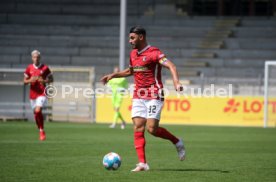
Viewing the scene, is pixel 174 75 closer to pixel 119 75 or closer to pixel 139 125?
pixel 139 125

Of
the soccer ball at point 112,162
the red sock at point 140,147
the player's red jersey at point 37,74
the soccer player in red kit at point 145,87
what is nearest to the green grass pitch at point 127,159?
the soccer ball at point 112,162

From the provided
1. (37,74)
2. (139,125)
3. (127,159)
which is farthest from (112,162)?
(37,74)

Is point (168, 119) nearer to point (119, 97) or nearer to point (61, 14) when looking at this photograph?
point (119, 97)

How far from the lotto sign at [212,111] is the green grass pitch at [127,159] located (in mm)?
7892

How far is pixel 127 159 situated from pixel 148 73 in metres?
2.47

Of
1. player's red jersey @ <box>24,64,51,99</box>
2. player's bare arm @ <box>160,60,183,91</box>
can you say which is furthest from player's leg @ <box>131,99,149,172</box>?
player's red jersey @ <box>24,64,51,99</box>

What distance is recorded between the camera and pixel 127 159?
1427cm

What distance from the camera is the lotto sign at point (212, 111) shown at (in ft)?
99.0

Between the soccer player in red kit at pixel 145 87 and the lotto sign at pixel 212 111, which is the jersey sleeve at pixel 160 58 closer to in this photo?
the soccer player in red kit at pixel 145 87

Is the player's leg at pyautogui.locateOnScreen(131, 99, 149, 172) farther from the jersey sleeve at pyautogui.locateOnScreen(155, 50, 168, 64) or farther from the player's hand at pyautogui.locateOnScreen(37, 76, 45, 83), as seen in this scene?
the player's hand at pyautogui.locateOnScreen(37, 76, 45, 83)

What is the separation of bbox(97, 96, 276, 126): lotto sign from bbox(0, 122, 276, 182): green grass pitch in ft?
25.9

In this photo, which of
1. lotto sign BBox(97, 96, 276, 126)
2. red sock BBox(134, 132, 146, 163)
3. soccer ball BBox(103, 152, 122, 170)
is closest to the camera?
soccer ball BBox(103, 152, 122, 170)

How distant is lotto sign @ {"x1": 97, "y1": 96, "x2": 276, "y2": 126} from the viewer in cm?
3019

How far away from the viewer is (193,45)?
130 ft
